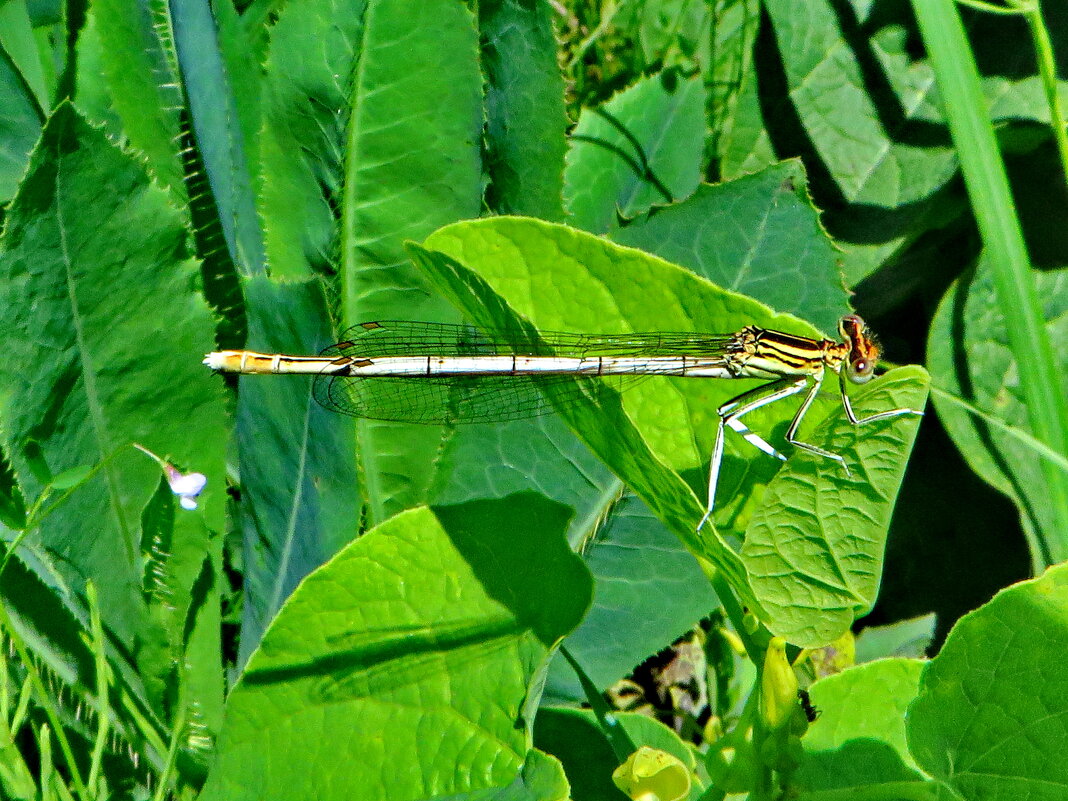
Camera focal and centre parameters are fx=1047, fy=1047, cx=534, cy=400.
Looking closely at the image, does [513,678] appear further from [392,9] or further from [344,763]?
[392,9]

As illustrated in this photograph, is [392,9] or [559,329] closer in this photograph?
[559,329]

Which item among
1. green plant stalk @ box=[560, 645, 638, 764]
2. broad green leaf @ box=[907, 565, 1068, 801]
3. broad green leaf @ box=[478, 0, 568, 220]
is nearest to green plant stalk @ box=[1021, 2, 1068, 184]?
broad green leaf @ box=[478, 0, 568, 220]

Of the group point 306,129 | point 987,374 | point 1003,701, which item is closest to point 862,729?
point 1003,701

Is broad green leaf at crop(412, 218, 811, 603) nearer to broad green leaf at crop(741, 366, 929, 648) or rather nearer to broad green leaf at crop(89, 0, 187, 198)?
broad green leaf at crop(741, 366, 929, 648)

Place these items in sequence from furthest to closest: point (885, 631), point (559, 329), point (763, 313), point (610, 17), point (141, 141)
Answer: point (610, 17) → point (885, 631) → point (141, 141) → point (559, 329) → point (763, 313)

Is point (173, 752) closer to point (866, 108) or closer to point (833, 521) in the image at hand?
point (833, 521)

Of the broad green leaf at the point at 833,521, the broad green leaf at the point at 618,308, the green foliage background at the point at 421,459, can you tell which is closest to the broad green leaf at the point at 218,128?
the green foliage background at the point at 421,459

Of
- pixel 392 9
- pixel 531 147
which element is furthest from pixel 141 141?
pixel 531 147

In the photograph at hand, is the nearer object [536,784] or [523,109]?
[536,784]
